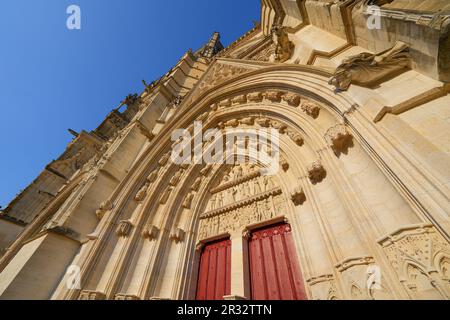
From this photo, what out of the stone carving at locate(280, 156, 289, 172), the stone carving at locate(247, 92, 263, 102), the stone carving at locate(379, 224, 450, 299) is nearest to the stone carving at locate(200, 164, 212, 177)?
the stone carving at locate(247, 92, 263, 102)

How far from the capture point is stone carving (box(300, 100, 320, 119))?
3008mm

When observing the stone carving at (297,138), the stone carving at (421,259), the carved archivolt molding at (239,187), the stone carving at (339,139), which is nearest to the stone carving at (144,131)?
the carved archivolt molding at (239,187)

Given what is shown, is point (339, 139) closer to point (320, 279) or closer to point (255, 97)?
point (320, 279)

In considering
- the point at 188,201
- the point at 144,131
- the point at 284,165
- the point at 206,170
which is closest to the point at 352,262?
the point at 284,165

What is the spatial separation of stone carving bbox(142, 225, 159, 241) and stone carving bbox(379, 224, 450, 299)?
12.8 ft

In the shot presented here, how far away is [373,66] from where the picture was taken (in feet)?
7.01

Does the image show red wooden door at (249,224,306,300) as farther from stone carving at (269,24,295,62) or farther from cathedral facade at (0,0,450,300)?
stone carving at (269,24,295,62)

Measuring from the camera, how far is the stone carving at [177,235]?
3920 mm

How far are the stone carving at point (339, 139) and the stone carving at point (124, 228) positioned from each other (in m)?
4.35

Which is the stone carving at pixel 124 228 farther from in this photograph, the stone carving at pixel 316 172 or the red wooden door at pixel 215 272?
the stone carving at pixel 316 172

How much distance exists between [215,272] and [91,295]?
214 cm

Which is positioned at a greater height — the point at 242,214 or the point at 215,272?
the point at 242,214
